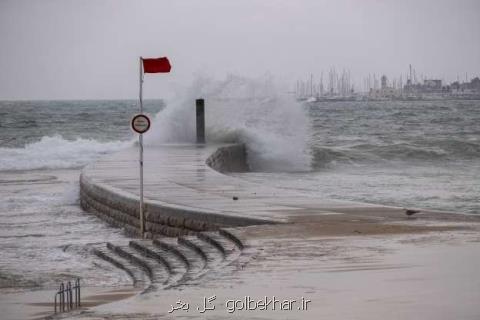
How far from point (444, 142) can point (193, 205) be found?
87.3 ft

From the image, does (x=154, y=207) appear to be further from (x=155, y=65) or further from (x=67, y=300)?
(x=67, y=300)

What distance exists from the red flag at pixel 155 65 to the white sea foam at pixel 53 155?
14019mm

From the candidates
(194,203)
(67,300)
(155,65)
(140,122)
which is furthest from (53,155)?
(67,300)

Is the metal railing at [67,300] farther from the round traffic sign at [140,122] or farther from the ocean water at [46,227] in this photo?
the round traffic sign at [140,122]

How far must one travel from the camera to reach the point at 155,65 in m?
14.5

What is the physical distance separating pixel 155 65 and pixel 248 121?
1965 cm

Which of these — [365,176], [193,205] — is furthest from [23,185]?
[193,205]

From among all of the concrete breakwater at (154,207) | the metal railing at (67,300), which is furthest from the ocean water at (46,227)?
the metal railing at (67,300)

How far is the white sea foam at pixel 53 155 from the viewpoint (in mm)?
28869

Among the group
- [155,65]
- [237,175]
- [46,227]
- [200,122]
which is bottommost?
[237,175]

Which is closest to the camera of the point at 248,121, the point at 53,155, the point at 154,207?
the point at 154,207

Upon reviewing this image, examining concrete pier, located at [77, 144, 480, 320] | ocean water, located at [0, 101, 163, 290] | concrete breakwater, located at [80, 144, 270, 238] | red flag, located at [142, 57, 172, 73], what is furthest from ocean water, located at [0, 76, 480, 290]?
red flag, located at [142, 57, 172, 73]

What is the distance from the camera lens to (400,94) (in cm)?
16900

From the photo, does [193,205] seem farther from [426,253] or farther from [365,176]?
[365,176]
